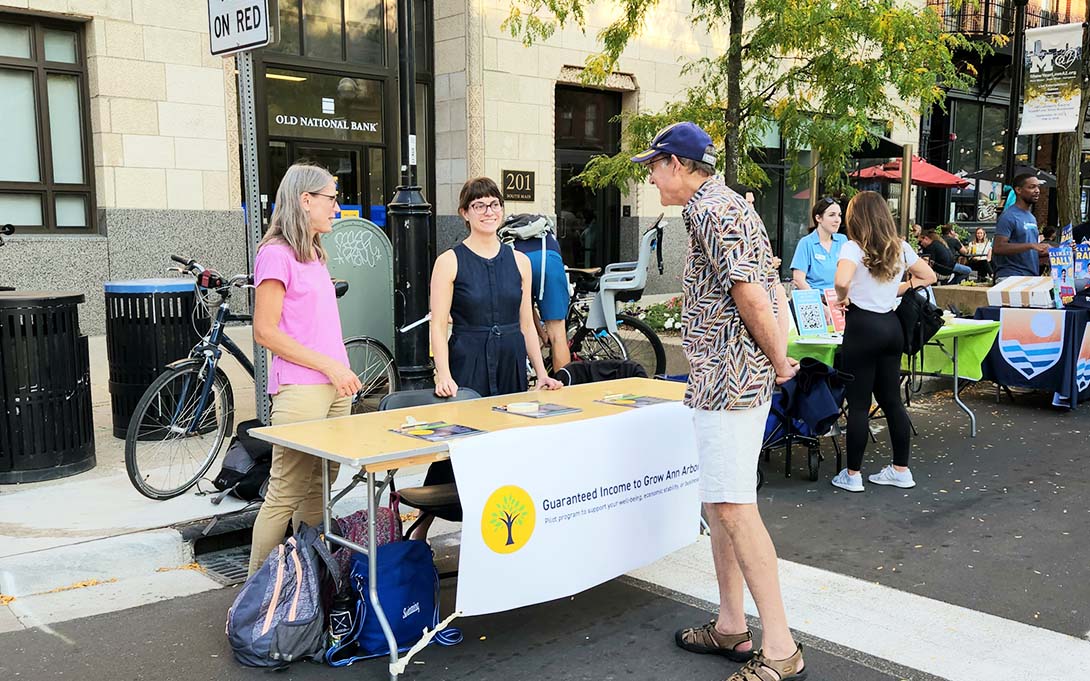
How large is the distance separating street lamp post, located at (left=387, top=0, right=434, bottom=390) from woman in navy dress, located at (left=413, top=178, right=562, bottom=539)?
2696 mm

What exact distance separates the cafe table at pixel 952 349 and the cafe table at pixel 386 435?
258 centimetres

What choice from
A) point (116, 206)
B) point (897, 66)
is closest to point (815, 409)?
point (897, 66)

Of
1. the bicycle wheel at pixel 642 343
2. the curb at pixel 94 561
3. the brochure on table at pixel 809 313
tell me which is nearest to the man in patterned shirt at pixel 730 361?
the curb at pixel 94 561

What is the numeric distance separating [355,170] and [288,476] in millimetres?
10727

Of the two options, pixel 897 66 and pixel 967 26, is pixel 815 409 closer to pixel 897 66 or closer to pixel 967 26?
pixel 897 66

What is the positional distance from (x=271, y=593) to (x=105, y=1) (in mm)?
9688

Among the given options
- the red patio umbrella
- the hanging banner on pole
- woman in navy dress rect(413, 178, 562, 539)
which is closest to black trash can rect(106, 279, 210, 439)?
woman in navy dress rect(413, 178, 562, 539)

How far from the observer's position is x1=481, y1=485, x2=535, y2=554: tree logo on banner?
12.1ft

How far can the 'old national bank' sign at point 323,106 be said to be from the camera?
1340 cm

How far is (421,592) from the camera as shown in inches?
154

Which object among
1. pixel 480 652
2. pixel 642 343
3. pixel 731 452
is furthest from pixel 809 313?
pixel 480 652

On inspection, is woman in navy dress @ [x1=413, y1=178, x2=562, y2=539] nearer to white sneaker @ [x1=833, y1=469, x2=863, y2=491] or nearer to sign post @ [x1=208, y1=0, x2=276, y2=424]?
sign post @ [x1=208, y1=0, x2=276, y2=424]

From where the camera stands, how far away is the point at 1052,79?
13859 millimetres

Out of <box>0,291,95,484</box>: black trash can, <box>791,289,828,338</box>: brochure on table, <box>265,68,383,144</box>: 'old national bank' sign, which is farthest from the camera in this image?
<box>265,68,383,144</box>: 'old national bank' sign
